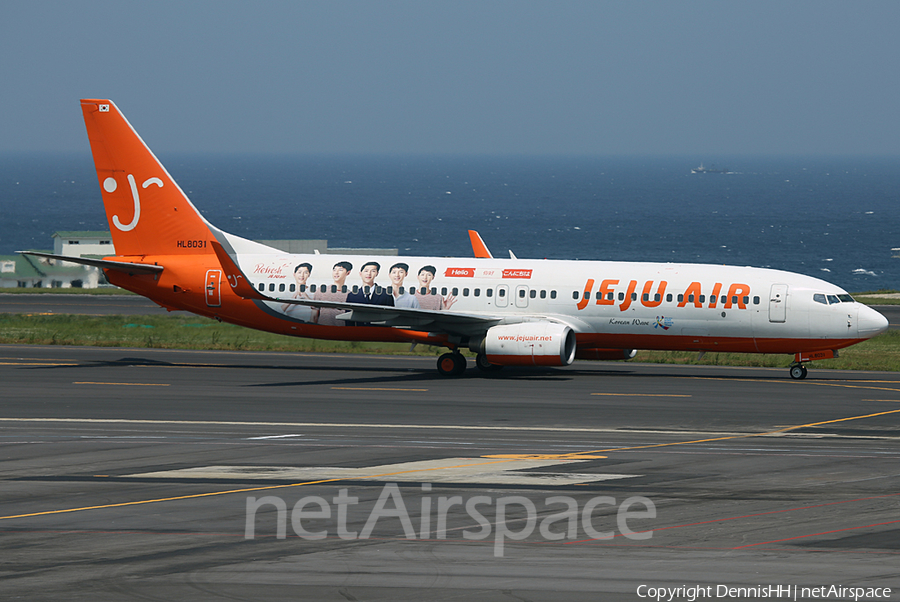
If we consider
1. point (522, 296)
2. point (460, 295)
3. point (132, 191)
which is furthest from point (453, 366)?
point (132, 191)

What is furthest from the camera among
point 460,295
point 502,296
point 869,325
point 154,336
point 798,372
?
point 154,336

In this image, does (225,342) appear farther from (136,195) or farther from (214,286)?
(136,195)

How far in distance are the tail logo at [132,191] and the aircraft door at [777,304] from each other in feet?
78.7

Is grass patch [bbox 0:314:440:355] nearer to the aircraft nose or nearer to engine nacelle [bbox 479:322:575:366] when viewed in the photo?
engine nacelle [bbox 479:322:575:366]

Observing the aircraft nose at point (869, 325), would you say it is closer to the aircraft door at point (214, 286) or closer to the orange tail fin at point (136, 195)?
the aircraft door at point (214, 286)

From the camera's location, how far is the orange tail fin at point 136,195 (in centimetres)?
4384

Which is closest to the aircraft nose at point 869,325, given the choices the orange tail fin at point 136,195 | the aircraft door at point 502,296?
the aircraft door at point 502,296

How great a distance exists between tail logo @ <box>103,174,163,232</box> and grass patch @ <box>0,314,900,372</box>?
7.94 m

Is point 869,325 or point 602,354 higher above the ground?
point 869,325

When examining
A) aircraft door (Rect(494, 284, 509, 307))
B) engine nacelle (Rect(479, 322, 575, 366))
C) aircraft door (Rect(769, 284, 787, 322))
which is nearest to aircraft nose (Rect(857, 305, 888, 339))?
aircraft door (Rect(769, 284, 787, 322))

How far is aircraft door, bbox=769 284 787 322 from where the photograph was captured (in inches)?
1538

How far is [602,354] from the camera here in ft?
136

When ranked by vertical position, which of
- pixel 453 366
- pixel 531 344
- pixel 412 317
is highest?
pixel 412 317

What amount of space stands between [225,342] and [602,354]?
64.5 ft
